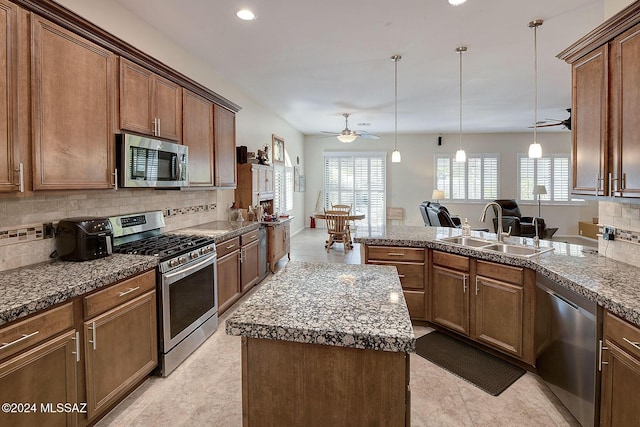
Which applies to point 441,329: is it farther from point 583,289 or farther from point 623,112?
point 623,112

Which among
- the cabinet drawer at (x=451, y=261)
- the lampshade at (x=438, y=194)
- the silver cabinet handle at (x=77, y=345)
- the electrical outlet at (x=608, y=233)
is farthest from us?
the lampshade at (x=438, y=194)

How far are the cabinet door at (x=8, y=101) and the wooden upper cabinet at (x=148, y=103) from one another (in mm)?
743

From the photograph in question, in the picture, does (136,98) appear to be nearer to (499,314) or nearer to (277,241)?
(277,241)

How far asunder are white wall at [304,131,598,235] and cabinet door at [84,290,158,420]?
7679 millimetres

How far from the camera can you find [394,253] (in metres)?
3.15

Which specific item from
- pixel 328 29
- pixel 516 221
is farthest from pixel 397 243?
pixel 516 221

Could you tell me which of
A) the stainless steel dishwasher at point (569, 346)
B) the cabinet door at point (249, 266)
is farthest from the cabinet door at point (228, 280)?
the stainless steel dishwasher at point (569, 346)

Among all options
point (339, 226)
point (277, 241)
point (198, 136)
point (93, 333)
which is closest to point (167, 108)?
point (198, 136)

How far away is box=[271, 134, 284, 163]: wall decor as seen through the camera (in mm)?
6767

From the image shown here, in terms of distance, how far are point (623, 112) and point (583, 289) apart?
40.4 inches

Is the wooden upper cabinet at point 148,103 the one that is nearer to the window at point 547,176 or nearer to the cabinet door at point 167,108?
the cabinet door at point 167,108

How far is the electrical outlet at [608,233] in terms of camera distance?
233 centimetres

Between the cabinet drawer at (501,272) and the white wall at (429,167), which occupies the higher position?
the white wall at (429,167)

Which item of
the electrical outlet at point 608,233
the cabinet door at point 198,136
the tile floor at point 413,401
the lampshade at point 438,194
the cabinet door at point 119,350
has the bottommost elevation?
the tile floor at point 413,401
